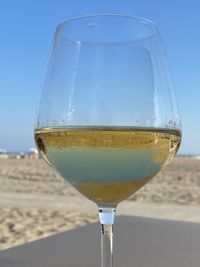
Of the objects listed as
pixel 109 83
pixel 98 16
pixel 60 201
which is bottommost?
pixel 60 201

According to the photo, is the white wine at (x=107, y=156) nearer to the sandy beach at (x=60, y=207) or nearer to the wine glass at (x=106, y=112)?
the wine glass at (x=106, y=112)

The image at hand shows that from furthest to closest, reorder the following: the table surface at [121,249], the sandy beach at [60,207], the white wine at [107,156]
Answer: the sandy beach at [60,207] → the table surface at [121,249] → the white wine at [107,156]

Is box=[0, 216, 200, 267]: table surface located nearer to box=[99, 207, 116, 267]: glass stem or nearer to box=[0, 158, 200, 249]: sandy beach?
box=[99, 207, 116, 267]: glass stem

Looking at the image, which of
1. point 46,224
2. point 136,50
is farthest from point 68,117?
point 46,224

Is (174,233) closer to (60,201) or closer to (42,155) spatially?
(42,155)

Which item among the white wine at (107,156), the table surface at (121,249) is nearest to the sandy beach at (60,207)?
the table surface at (121,249)

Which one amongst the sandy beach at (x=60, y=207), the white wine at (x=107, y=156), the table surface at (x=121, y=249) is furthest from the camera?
the sandy beach at (x=60, y=207)

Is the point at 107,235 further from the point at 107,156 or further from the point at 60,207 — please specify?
the point at 60,207
